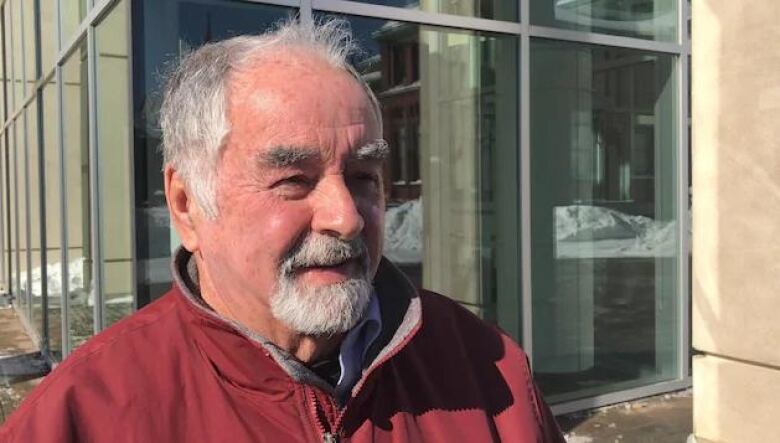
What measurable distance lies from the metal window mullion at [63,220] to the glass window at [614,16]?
11.4 feet

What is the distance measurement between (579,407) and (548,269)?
3.04ft

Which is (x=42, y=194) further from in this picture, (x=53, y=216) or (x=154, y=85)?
(x=154, y=85)

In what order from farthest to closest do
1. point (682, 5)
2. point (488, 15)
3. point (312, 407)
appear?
point (682, 5)
point (488, 15)
point (312, 407)

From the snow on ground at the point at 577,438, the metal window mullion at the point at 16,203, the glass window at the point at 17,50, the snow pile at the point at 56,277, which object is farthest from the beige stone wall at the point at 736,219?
the metal window mullion at the point at 16,203

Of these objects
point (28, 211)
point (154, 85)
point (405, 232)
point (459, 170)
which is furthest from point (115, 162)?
point (28, 211)

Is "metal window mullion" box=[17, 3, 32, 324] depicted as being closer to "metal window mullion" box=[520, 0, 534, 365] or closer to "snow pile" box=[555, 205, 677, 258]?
"metal window mullion" box=[520, 0, 534, 365]

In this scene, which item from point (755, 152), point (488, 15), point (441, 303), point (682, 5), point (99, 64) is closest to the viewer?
point (441, 303)

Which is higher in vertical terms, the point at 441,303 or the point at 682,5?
the point at 682,5

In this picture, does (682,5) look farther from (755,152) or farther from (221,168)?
(221,168)

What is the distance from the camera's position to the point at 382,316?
154cm

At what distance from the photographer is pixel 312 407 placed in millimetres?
1348

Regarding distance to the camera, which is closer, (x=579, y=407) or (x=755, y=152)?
(x=755, y=152)

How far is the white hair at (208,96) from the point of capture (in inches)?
54.1

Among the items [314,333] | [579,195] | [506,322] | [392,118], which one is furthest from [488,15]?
[314,333]
